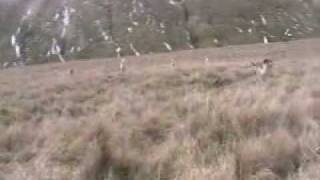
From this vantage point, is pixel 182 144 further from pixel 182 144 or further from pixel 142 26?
pixel 142 26

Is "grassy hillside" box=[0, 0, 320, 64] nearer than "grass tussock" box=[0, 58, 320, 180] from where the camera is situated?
No

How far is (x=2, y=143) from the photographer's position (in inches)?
363

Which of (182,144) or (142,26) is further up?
(182,144)

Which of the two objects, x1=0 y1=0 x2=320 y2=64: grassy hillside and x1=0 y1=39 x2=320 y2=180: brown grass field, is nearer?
x1=0 y1=39 x2=320 y2=180: brown grass field

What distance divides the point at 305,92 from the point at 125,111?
10.9ft

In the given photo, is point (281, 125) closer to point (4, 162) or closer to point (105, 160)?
point (105, 160)

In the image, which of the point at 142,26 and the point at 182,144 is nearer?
the point at 182,144

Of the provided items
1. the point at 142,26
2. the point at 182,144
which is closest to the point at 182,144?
the point at 182,144

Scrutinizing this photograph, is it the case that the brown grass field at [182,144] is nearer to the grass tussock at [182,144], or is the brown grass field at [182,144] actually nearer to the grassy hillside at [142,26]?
the grass tussock at [182,144]

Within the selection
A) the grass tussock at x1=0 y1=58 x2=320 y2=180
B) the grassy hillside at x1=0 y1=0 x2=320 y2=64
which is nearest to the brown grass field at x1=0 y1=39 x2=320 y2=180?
the grass tussock at x1=0 y1=58 x2=320 y2=180

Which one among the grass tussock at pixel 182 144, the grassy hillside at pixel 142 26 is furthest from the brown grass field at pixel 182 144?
the grassy hillside at pixel 142 26

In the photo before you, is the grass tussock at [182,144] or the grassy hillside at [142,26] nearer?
the grass tussock at [182,144]

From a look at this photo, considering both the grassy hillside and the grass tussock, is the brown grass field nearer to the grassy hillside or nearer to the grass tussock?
the grass tussock

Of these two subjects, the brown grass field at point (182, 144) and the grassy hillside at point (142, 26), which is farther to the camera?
the grassy hillside at point (142, 26)
